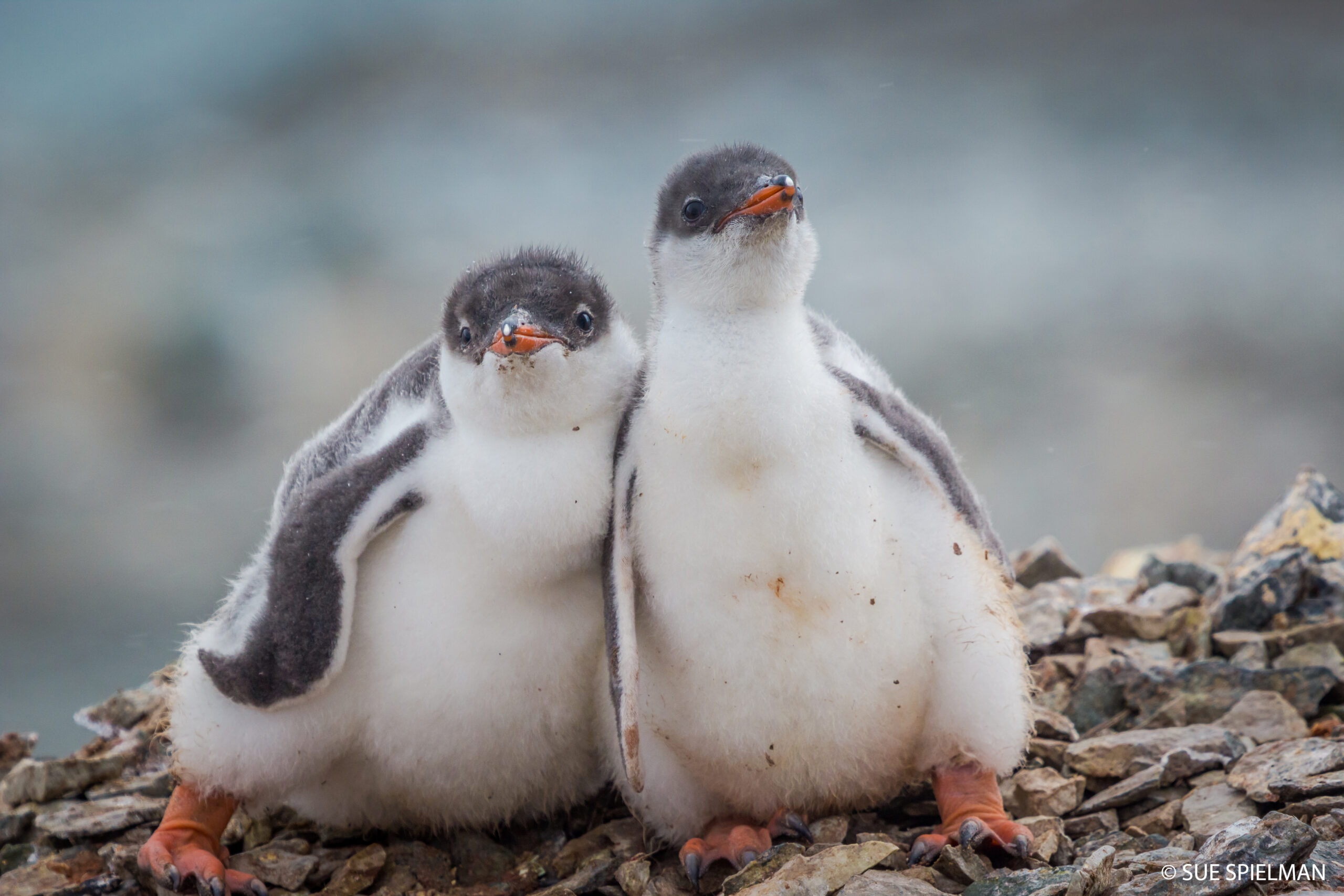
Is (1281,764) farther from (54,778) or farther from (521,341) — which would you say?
(54,778)

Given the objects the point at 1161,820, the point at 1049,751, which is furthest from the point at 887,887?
the point at 1049,751

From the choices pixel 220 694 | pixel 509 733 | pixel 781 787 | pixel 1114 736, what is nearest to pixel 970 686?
pixel 781 787

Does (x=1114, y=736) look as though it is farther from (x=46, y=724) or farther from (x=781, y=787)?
(x=46, y=724)

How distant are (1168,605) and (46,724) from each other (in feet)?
10.2

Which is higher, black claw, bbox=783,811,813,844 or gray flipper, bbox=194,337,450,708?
gray flipper, bbox=194,337,450,708

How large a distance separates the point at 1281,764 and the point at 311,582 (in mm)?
1616

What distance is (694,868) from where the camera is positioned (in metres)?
1.84

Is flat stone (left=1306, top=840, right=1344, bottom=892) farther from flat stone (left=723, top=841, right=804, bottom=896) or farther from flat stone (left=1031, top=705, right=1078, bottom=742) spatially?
flat stone (left=1031, top=705, right=1078, bottom=742)

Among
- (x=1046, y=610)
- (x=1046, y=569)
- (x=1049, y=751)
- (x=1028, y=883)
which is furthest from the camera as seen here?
(x=1046, y=569)

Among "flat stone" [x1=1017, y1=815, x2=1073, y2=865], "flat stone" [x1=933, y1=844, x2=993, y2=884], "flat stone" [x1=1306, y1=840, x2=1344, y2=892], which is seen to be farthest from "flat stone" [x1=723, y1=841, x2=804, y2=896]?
"flat stone" [x1=1306, y1=840, x2=1344, y2=892]

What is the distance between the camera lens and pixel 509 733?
1952mm

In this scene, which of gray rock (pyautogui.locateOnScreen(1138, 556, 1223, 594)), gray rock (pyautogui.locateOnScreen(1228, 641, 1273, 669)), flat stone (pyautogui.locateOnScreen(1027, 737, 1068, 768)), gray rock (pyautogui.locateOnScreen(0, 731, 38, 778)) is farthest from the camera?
gray rock (pyautogui.locateOnScreen(1138, 556, 1223, 594))

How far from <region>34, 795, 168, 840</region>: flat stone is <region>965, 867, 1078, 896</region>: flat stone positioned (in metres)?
1.62

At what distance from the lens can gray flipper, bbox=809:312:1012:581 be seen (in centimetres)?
177
